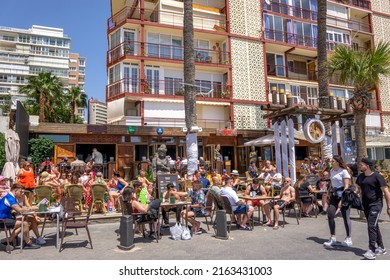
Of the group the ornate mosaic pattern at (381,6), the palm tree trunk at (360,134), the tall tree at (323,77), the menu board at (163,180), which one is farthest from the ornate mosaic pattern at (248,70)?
the ornate mosaic pattern at (381,6)

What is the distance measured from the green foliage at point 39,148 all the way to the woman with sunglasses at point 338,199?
1569 centimetres

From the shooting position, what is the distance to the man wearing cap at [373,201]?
5.48 meters

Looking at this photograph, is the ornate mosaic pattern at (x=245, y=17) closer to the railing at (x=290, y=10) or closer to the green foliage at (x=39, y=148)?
the railing at (x=290, y=10)

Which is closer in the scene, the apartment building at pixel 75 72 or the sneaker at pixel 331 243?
the sneaker at pixel 331 243

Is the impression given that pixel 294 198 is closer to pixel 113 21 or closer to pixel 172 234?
pixel 172 234

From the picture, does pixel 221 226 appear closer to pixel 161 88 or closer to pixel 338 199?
pixel 338 199

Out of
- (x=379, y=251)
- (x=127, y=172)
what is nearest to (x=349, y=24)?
(x=127, y=172)

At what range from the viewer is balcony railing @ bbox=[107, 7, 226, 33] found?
24.9 m

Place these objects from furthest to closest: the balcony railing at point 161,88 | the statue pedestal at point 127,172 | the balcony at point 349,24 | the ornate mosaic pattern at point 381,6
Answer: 1. the ornate mosaic pattern at point 381,6
2. the balcony at point 349,24
3. the balcony railing at point 161,88
4. the statue pedestal at point 127,172

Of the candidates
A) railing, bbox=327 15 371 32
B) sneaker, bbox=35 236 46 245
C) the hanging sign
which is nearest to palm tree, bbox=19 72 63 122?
the hanging sign

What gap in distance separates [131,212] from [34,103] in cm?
3190

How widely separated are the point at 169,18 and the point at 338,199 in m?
22.0

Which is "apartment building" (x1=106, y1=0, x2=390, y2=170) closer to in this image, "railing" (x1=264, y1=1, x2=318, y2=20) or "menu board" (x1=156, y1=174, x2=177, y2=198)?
"railing" (x1=264, y1=1, x2=318, y2=20)

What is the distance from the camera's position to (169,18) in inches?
983
